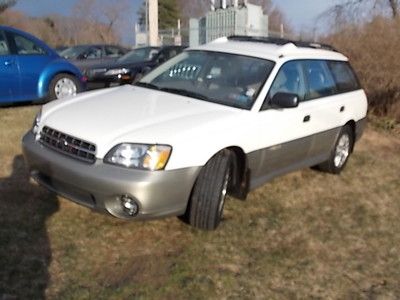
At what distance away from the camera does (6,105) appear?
28.8 feet

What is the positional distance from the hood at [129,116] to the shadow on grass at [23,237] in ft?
2.58

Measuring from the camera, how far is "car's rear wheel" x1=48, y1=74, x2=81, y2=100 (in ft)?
27.5

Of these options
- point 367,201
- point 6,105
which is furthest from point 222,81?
point 6,105

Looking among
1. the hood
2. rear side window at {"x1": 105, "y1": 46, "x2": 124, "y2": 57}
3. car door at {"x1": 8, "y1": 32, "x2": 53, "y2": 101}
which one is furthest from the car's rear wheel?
rear side window at {"x1": 105, "y1": 46, "x2": 124, "y2": 57}

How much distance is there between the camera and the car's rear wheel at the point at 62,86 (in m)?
8.38

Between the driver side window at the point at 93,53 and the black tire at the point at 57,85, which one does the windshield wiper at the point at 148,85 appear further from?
the driver side window at the point at 93,53

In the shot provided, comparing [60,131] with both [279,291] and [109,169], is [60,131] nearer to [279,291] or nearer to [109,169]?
[109,169]

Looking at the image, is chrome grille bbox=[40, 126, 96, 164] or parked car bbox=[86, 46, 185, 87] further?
parked car bbox=[86, 46, 185, 87]

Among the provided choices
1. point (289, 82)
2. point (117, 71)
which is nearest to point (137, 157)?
point (289, 82)

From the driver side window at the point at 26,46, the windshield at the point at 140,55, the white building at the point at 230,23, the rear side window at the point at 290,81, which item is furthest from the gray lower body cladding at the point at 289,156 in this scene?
the white building at the point at 230,23

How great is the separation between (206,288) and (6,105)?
6.50 m

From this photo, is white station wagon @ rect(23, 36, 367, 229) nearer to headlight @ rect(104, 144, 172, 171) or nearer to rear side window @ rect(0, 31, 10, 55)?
headlight @ rect(104, 144, 172, 171)

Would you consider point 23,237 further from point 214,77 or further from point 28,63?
point 28,63

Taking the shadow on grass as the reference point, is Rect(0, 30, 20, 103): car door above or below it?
above
